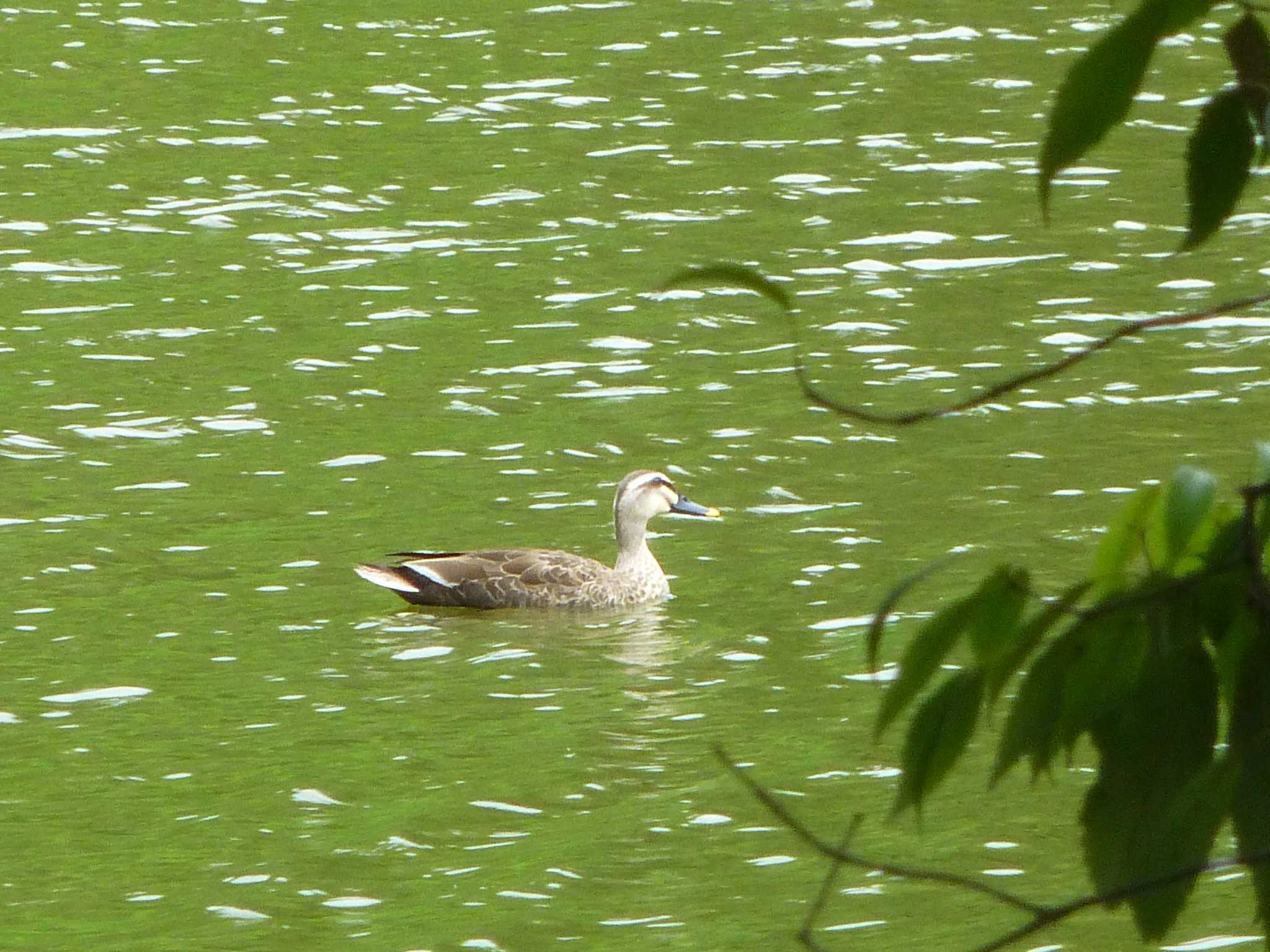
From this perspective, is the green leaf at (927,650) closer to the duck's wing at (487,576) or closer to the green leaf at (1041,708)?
the green leaf at (1041,708)

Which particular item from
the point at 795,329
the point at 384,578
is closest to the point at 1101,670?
the point at 795,329

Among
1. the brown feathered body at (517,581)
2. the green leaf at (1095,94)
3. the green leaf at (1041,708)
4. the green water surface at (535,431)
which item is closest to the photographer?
the green leaf at (1095,94)

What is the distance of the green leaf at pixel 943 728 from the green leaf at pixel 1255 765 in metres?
0.26

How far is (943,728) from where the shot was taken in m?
2.37

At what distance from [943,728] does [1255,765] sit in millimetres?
305

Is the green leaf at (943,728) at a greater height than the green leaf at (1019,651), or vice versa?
the green leaf at (1019,651)

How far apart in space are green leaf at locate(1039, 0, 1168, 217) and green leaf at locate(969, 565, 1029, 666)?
0.37 meters

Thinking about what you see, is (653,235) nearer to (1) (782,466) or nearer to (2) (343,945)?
(1) (782,466)

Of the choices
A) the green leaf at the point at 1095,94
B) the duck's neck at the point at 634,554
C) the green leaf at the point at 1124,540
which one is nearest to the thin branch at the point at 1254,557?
the green leaf at the point at 1124,540

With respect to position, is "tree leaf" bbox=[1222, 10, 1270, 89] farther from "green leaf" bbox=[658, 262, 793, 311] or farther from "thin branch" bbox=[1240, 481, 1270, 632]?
"green leaf" bbox=[658, 262, 793, 311]

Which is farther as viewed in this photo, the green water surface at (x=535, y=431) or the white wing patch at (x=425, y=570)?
Answer: the white wing patch at (x=425, y=570)

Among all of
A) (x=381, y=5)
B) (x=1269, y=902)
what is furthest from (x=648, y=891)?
(x=381, y=5)

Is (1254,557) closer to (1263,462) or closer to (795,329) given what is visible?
(1263,462)

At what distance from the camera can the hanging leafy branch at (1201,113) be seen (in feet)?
7.48
